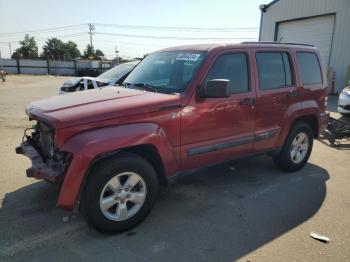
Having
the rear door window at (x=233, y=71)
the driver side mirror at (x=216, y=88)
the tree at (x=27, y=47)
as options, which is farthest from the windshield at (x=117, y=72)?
the tree at (x=27, y=47)

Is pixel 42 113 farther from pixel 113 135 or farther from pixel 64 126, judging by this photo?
A: pixel 113 135

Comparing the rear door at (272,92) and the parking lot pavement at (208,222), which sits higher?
the rear door at (272,92)

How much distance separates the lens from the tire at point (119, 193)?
315 centimetres

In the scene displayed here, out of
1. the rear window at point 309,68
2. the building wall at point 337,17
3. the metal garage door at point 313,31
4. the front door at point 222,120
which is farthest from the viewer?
the metal garage door at point 313,31

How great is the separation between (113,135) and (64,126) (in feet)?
1.51

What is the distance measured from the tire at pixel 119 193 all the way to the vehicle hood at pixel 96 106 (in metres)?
0.45

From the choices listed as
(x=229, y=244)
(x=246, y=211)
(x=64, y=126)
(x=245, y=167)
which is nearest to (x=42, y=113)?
Answer: (x=64, y=126)

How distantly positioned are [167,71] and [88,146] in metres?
1.69

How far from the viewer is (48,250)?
310cm

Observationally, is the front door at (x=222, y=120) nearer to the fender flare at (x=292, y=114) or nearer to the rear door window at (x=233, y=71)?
the rear door window at (x=233, y=71)

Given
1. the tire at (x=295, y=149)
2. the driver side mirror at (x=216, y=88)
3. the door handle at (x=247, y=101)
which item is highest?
the driver side mirror at (x=216, y=88)

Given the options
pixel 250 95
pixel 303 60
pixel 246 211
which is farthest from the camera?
pixel 303 60

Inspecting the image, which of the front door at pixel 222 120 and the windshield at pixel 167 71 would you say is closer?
the front door at pixel 222 120

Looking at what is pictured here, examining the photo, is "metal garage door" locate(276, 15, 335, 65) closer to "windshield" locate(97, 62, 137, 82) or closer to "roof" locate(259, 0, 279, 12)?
"roof" locate(259, 0, 279, 12)
